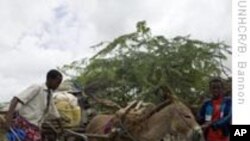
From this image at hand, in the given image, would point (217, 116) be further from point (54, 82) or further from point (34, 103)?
point (34, 103)

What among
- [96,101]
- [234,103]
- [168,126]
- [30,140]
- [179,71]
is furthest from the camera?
[179,71]

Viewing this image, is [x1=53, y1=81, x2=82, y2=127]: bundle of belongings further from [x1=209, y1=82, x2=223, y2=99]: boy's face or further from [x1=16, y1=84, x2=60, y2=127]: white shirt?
[x1=209, y1=82, x2=223, y2=99]: boy's face

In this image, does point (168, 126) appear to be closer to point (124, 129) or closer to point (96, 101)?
point (124, 129)

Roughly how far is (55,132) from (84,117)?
2.24m

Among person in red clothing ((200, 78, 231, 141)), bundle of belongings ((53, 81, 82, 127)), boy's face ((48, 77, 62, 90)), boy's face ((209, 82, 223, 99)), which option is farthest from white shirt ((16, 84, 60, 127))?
boy's face ((209, 82, 223, 99))

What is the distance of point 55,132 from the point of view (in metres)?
9.96

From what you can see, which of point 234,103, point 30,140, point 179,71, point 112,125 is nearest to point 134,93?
point 179,71

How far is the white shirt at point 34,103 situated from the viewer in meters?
9.23

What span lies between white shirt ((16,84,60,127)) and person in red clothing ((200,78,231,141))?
2.47m

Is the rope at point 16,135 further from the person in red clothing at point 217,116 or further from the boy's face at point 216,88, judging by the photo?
the boy's face at point 216,88

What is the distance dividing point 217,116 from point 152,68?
3.59 meters

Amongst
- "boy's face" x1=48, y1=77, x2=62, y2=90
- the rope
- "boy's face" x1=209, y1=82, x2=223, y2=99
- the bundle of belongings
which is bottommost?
the rope

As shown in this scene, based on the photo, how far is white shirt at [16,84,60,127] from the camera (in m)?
9.23

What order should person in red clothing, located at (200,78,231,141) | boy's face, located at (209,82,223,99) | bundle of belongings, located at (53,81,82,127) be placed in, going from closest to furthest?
person in red clothing, located at (200,78,231,141) → boy's face, located at (209,82,223,99) → bundle of belongings, located at (53,81,82,127)
